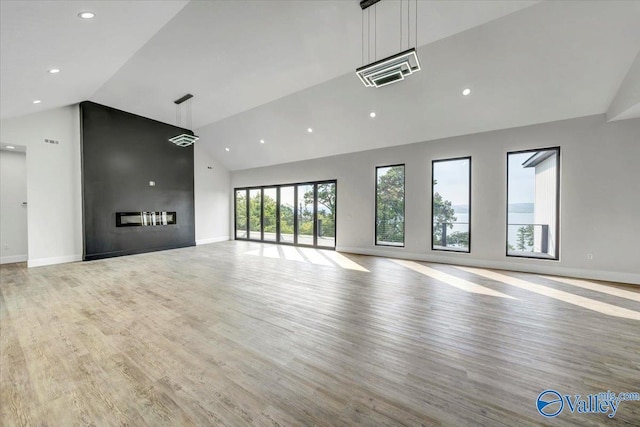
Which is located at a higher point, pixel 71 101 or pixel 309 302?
pixel 71 101

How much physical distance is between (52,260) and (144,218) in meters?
2.19

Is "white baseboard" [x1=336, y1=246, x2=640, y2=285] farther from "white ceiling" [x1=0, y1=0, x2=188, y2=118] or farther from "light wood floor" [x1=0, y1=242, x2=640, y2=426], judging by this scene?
"white ceiling" [x1=0, y1=0, x2=188, y2=118]

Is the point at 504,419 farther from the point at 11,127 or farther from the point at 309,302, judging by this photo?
the point at 11,127

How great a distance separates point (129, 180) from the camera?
281 inches

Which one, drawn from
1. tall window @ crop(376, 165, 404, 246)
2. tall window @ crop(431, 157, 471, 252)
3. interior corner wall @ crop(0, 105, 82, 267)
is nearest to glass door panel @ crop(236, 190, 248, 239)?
interior corner wall @ crop(0, 105, 82, 267)

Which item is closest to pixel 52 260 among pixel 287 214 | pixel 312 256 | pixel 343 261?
pixel 287 214

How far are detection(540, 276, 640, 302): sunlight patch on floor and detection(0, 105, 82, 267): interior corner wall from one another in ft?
36.7

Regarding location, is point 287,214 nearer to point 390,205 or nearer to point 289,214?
point 289,214

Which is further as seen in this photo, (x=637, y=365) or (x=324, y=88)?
(x=324, y=88)

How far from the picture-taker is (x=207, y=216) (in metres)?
9.70

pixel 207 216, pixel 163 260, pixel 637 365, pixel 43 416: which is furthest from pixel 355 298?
pixel 207 216

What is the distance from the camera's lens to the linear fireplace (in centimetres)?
700

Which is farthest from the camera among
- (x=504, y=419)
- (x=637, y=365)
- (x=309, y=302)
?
(x=309, y=302)

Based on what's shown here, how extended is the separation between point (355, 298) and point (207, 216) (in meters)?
7.99
